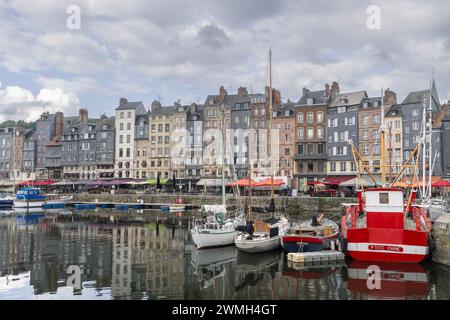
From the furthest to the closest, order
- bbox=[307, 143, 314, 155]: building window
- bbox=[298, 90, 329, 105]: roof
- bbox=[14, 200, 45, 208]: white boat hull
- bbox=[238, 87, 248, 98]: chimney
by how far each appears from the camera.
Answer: bbox=[238, 87, 248, 98]: chimney, bbox=[298, 90, 329, 105]: roof, bbox=[307, 143, 314, 155]: building window, bbox=[14, 200, 45, 208]: white boat hull

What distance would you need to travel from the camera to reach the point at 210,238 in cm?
3000

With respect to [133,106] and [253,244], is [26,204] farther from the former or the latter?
[253,244]

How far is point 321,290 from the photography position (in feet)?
61.7

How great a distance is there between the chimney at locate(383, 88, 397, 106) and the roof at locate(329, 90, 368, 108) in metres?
3.51

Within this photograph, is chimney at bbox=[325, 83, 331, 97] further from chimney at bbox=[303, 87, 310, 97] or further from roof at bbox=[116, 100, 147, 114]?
roof at bbox=[116, 100, 147, 114]

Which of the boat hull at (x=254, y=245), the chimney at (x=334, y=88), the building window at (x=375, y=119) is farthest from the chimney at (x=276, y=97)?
the boat hull at (x=254, y=245)

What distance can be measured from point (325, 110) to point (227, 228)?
45.5m

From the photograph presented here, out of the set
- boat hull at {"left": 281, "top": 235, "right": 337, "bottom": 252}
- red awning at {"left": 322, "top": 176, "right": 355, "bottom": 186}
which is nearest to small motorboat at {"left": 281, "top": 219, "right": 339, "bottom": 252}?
boat hull at {"left": 281, "top": 235, "right": 337, "bottom": 252}

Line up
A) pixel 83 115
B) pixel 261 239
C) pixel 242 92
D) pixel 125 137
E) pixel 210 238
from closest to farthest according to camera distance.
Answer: pixel 261 239 → pixel 210 238 → pixel 242 92 → pixel 125 137 → pixel 83 115

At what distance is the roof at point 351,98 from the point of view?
69.7 meters

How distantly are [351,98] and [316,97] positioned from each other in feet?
19.8

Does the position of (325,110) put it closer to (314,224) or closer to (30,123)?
(314,224)

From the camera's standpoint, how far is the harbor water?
18500mm

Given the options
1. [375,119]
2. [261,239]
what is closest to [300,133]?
[375,119]
